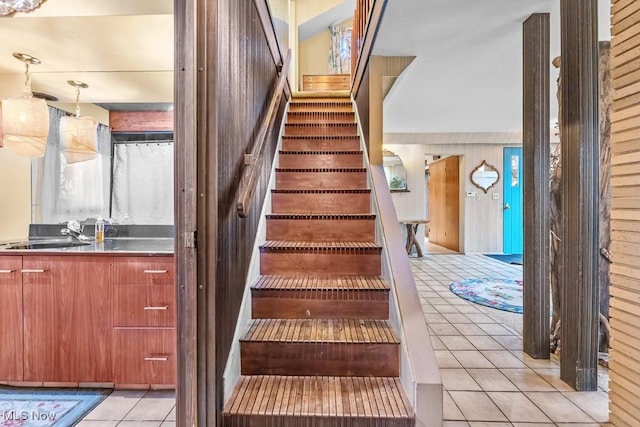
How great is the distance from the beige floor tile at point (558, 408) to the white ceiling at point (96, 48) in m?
2.99

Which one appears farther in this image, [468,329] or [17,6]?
[468,329]

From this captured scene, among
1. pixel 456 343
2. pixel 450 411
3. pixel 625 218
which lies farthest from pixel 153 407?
pixel 625 218

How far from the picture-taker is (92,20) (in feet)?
6.46

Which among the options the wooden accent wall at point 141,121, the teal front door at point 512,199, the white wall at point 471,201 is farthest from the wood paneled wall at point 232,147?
the teal front door at point 512,199

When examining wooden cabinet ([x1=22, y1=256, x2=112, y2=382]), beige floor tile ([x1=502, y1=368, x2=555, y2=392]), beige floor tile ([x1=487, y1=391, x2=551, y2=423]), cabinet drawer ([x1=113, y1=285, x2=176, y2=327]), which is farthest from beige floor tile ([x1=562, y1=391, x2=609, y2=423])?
wooden cabinet ([x1=22, y1=256, x2=112, y2=382])

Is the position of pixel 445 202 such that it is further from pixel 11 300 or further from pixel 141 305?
pixel 11 300

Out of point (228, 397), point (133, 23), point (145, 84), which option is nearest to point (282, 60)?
point (145, 84)

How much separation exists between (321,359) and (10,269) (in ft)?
6.13

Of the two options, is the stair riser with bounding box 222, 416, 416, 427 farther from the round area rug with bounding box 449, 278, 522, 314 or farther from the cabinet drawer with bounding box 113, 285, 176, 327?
the round area rug with bounding box 449, 278, 522, 314

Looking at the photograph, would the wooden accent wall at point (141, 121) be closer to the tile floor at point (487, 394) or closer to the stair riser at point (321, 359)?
the tile floor at point (487, 394)

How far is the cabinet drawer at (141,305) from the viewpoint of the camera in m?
1.83

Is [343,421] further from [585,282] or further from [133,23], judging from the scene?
[133,23]

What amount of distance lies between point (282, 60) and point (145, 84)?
4.42 ft

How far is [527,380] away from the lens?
190cm
